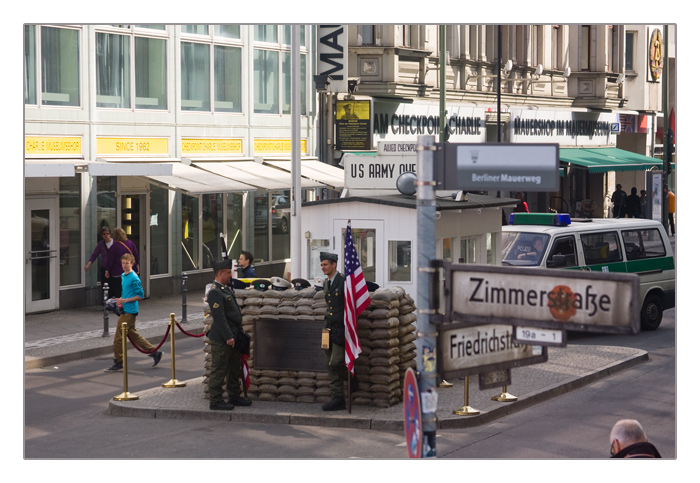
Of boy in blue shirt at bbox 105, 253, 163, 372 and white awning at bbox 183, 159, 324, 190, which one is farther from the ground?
white awning at bbox 183, 159, 324, 190

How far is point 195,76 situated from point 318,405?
43.4ft

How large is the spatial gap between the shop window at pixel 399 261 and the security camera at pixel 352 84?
14929mm

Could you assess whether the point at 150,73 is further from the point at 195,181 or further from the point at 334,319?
the point at 334,319

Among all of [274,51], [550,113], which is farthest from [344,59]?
[550,113]

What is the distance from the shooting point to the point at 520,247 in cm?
1781

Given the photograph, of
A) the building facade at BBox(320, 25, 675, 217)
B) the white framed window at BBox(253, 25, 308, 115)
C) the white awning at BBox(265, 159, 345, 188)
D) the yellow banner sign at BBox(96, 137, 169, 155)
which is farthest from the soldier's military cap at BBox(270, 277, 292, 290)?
the building facade at BBox(320, 25, 675, 217)

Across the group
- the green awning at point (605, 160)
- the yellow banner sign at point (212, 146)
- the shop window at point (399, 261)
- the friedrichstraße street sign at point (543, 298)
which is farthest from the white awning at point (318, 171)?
the friedrichstraße street sign at point (543, 298)

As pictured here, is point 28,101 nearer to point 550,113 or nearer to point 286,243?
point 286,243

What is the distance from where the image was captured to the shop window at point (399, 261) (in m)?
13.6

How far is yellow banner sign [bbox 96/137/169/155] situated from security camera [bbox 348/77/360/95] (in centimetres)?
677

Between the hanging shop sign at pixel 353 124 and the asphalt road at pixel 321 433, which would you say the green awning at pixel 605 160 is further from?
the asphalt road at pixel 321 433

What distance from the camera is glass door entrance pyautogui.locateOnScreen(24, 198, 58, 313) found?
64.2 ft

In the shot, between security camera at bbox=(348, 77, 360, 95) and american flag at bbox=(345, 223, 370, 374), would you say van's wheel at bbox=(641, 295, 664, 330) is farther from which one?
security camera at bbox=(348, 77, 360, 95)

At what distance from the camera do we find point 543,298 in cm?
541
